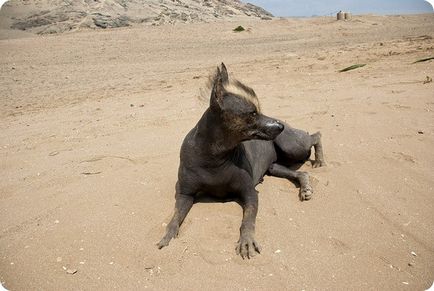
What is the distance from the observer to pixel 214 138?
11.7 feet

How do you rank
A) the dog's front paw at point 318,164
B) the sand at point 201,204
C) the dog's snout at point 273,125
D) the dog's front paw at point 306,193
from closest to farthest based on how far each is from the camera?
the sand at point 201,204, the dog's snout at point 273,125, the dog's front paw at point 306,193, the dog's front paw at point 318,164

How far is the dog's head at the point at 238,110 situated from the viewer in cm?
337

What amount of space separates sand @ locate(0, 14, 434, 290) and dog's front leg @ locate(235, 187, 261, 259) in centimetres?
8

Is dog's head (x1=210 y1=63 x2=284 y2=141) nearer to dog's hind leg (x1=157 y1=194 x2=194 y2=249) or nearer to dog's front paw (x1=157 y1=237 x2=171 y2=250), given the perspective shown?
dog's hind leg (x1=157 y1=194 x2=194 y2=249)

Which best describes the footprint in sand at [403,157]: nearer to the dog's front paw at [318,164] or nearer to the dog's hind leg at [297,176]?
the dog's front paw at [318,164]

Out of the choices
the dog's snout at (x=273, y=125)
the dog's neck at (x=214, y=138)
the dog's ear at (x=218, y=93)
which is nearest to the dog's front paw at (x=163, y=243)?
the dog's neck at (x=214, y=138)

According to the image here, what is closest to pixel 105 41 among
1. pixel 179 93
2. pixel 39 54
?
pixel 39 54

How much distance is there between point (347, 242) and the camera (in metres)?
3.35

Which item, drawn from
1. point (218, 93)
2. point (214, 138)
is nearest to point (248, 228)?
point (214, 138)

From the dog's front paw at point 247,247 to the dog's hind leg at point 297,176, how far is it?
38.3 inches

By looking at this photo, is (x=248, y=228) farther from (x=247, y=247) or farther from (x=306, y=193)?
(x=306, y=193)

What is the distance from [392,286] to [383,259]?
290 millimetres

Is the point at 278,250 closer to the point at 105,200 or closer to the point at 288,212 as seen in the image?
the point at 288,212

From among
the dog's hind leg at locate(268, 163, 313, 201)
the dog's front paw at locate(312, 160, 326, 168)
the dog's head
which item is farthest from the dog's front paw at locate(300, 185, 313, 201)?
the dog's head
